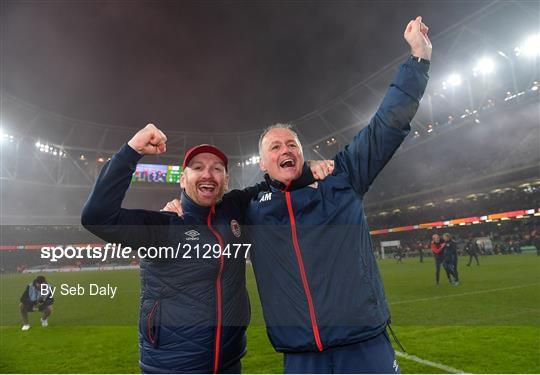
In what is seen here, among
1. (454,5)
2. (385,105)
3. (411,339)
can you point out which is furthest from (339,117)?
(385,105)

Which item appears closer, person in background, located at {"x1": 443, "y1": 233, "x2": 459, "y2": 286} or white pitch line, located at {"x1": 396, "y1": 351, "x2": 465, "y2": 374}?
white pitch line, located at {"x1": 396, "y1": 351, "x2": 465, "y2": 374}

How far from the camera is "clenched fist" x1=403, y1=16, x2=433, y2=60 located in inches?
92.0

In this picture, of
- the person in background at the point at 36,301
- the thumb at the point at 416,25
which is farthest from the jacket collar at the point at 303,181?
the person in background at the point at 36,301

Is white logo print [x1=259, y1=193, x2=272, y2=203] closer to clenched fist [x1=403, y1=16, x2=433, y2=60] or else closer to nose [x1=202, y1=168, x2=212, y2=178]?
nose [x1=202, y1=168, x2=212, y2=178]

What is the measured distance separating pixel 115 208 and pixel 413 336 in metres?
5.96

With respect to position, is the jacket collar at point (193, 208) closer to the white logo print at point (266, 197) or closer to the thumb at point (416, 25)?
the white logo print at point (266, 197)

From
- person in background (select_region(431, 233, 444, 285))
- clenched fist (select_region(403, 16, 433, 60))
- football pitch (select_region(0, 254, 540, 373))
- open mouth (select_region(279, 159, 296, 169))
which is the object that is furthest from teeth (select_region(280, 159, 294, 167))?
person in background (select_region(431, 233, 444, 285))

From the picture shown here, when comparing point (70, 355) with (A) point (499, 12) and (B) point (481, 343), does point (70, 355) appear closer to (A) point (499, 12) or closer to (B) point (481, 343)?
(B) point (481, 343)

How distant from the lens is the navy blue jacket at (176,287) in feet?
7.06

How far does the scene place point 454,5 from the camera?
906 inches

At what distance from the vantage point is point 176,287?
7.51 ft

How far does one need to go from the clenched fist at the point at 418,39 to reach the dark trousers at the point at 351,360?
1876 millimetres

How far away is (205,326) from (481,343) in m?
5.32

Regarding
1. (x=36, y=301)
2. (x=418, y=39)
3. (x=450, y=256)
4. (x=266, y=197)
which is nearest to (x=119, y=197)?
(x=266, y=197)
